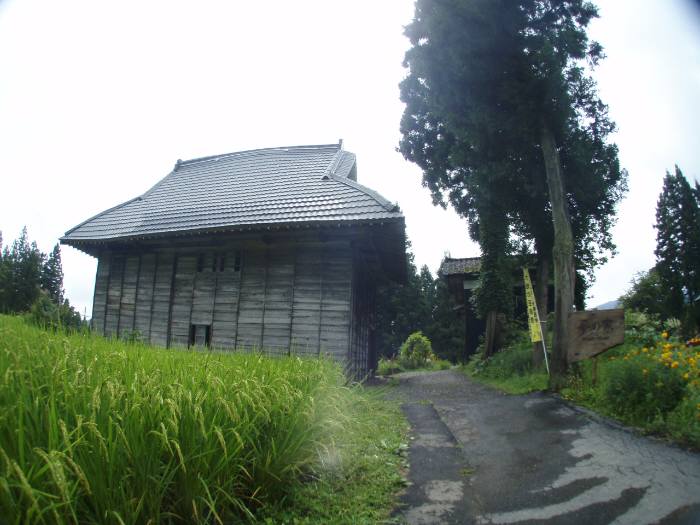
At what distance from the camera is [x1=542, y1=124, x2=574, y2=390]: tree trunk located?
325 inches

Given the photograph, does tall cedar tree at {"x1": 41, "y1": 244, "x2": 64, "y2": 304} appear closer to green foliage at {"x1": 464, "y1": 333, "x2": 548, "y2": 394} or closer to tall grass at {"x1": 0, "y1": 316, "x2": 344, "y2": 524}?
green foliage at {"x1": 464, "y1": 333, "x2": 548, "y2": 394}

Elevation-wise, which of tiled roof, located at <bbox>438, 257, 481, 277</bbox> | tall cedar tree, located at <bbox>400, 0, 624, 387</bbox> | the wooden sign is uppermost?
tall cedar tree, located at <bbox>400, 0, 624, 387</bbox>

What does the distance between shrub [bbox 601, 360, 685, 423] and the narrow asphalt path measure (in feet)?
1.45

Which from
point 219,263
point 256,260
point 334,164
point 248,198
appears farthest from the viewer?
point 334,164

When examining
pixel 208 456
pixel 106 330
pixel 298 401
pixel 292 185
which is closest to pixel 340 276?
pixel 292 185

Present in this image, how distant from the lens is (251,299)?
432 inches

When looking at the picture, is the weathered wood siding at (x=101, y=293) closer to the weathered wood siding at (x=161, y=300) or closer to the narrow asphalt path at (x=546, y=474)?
the weathered wood siding at (x=161, y=300)

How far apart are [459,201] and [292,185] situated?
6048 millimetres

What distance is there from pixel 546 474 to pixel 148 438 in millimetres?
3950

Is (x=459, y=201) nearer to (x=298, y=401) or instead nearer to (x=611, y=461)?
(x=611, y=461)

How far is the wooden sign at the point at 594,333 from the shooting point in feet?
24.7

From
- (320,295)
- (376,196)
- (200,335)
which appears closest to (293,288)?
(320,295)

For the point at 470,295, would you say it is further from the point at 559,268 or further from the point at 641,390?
the point at 641,390

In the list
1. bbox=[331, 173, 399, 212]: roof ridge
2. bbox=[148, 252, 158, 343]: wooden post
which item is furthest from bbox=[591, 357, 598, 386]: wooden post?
bbox=[148, 252, 158, 343]: wooden post
